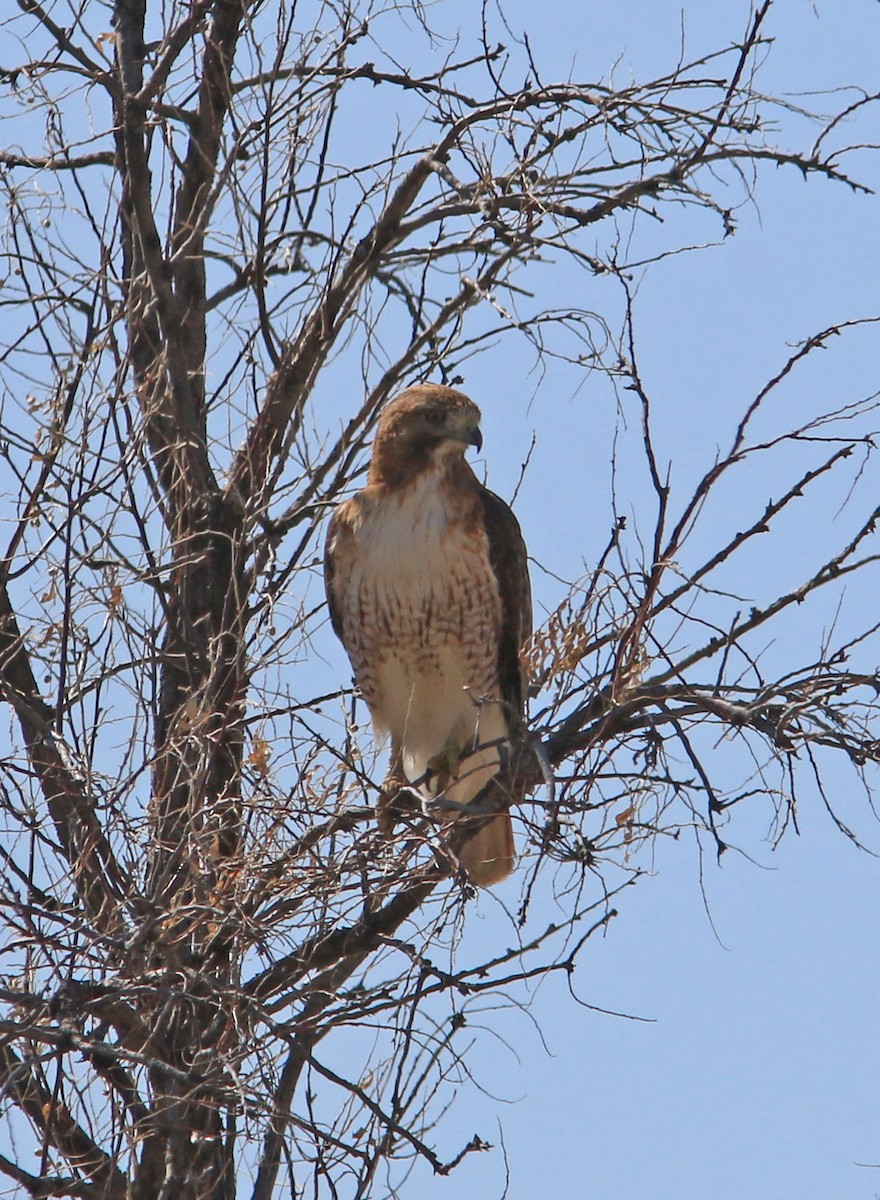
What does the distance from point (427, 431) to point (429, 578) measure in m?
0.47

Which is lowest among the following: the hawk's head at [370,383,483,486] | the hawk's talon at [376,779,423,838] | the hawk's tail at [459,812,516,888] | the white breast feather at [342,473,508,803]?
the hawk's talon at [376,779,423,838]

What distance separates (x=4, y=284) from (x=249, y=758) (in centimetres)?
138

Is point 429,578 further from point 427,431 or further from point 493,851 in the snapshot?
point 493,851

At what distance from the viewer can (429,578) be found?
5832 millimetres

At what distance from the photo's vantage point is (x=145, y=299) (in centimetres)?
539

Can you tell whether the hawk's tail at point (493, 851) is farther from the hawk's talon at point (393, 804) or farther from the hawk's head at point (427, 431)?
the hawk's head at point (427, 431)

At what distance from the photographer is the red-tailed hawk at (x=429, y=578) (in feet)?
19.2

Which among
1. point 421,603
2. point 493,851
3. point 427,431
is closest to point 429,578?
point 421,603

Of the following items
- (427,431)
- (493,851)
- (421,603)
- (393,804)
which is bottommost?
(393,804)

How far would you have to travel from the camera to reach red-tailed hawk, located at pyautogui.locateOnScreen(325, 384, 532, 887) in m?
5.84

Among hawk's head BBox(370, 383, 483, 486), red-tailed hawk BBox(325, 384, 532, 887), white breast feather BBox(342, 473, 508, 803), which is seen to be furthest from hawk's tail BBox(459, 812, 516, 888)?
hawk's head BBox(370, 383, 483, 486)

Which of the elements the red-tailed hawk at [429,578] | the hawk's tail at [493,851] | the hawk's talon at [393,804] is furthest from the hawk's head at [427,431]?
the hawk's tail at [493,851]

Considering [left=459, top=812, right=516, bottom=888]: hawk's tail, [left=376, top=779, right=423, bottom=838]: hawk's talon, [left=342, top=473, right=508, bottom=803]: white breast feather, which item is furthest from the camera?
[left=459, top=812, right=516, bottom=888]: hawk's tail

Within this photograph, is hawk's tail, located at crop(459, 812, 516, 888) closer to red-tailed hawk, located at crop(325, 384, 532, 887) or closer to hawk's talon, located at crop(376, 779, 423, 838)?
red-tailed hawk, located at crop(325, 384, 532, 887)
